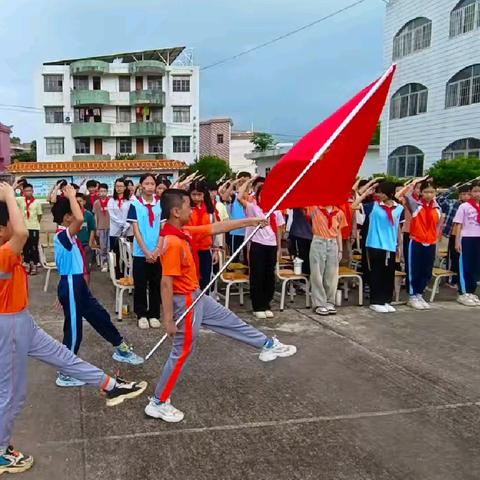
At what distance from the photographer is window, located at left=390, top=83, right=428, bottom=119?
25.7 meters

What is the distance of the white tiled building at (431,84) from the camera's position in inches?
882

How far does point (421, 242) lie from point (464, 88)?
18983mm

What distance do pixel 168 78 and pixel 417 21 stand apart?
22.8 metres

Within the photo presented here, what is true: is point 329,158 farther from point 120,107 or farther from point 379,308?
point 120,107

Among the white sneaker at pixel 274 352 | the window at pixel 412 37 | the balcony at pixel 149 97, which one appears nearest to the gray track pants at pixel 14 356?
the white sneaker at pixel 274 352

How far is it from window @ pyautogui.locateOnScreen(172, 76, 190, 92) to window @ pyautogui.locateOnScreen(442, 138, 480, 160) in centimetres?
2488

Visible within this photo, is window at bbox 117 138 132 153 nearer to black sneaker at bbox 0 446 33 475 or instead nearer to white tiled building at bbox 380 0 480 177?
white tiled building at bbox 380 0 480 177

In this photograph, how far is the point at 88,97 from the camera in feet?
137

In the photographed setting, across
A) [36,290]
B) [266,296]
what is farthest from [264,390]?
[36,290]

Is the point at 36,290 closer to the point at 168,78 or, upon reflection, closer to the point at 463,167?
the point at 463,167

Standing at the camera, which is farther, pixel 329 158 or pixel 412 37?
pixel 412 37

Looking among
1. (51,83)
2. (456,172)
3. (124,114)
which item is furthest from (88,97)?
(456,172)

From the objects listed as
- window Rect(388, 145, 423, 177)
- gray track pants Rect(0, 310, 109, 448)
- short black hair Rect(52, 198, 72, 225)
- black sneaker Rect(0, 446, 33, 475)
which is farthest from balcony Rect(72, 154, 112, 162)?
black sneaker Rect(0, 446, 33, 475)

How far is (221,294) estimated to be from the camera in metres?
7.47
